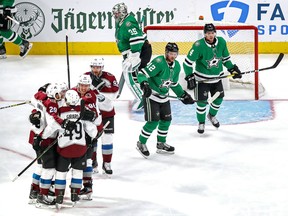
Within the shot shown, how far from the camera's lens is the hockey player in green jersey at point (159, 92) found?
7438 millimetres

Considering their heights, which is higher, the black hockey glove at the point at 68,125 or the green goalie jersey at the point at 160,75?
the green goalie jersey at the point at 160,75

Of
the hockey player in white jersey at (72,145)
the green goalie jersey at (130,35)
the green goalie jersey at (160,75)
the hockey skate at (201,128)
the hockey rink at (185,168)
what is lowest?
the hockey rink at (185,168)

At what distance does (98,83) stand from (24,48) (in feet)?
14.5

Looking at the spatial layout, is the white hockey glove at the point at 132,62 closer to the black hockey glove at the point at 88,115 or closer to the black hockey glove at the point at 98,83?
the black hockey glove at the point at 98,83

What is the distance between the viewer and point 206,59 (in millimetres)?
8234

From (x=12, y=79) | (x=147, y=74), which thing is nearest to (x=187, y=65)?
(x=147, y=74)

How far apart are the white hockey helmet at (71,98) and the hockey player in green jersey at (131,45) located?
260 cm

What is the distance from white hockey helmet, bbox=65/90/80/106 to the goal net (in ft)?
11.4

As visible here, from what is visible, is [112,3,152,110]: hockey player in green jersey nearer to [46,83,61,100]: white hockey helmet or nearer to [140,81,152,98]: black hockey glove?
[140,81,152,98]: black hockey glove

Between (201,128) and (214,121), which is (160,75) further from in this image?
(214,121)

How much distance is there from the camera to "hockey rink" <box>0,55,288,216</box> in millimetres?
6566

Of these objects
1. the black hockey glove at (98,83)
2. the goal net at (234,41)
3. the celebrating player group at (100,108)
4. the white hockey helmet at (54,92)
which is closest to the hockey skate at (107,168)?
the celebrating player group at (100,108)

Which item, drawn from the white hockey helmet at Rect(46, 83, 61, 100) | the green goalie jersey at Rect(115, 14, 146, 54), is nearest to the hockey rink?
the green goalie jersey at Rect(115, 14, 146, 54)

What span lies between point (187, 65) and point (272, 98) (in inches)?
64.7
